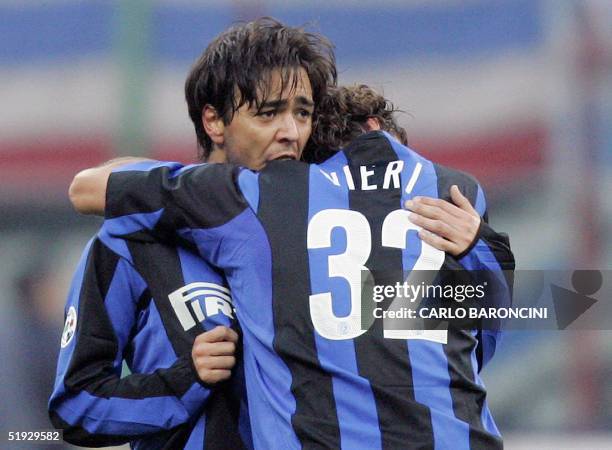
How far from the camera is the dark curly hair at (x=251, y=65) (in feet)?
7.39

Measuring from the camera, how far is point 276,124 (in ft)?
7.34

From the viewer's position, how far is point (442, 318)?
191cm

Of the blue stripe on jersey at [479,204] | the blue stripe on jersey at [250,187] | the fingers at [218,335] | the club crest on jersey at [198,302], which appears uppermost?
the blue stripe on jersey at [250,187]

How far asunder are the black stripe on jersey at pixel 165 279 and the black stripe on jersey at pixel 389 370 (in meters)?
0.39

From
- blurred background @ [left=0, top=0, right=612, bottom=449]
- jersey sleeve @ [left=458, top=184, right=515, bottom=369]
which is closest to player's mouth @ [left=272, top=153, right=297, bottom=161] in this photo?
jersey sleeve @ [left=458, top=184, right=515, bottom=369]

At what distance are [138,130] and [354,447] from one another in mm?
2942

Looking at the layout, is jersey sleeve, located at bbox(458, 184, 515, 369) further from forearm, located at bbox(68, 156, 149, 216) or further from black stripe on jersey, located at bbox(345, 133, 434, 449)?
forearm, located at bbox(68, 156, 149, 216)

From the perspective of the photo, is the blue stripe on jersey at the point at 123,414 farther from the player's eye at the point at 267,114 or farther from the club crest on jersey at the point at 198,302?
the player's eye at the point at 267,114

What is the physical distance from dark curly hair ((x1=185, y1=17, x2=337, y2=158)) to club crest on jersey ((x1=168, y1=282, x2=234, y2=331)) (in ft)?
1.46

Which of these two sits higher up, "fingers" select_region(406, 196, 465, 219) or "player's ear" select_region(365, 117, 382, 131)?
"player's ear" select_region(365, 117, 382, 131)

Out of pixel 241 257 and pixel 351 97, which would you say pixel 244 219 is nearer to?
pixel 241 257

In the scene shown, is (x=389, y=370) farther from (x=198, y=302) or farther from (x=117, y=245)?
(x=117, y=245)

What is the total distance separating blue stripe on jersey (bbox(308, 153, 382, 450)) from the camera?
1797mm

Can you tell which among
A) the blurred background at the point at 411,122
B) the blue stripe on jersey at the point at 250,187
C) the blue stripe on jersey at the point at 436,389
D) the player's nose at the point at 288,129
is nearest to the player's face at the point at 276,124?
the player's nose at the point at 288,129
